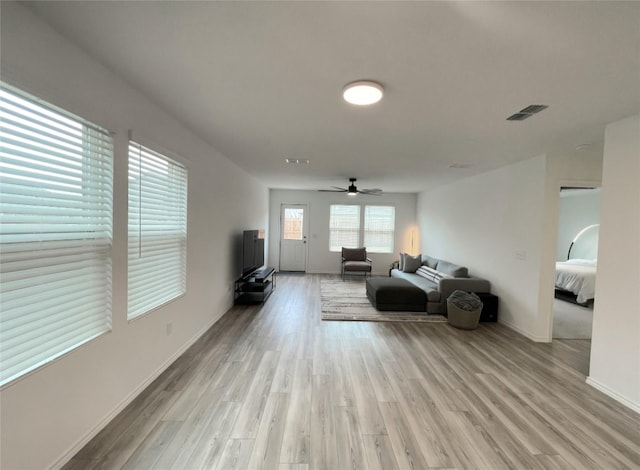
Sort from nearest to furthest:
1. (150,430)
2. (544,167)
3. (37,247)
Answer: (37,247) → (150,430) → (544,167)

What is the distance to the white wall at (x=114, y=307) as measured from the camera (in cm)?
132

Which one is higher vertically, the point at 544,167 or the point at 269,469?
the point at 544,167

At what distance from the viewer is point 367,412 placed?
2080 millimetres

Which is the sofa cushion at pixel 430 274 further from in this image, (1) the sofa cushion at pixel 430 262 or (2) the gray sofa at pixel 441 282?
(1) the sofa cushion at pixel 430 262

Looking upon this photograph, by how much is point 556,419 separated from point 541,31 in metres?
2.61

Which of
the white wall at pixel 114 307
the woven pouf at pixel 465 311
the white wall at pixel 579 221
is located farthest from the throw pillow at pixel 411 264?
the white wall at pixel 114 307

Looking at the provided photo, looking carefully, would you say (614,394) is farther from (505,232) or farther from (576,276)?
(576,276)

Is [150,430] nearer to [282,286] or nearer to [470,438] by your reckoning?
[470,438]

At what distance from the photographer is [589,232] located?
22.9ft

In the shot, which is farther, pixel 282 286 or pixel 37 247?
pixel 282 286

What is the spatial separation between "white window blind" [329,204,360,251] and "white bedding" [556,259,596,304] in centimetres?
460

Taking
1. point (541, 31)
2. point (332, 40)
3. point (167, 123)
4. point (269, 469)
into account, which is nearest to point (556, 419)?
point (269, 469)

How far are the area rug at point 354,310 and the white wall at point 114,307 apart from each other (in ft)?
Answer: 6.75

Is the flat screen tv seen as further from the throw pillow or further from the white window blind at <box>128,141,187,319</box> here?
the throw pillow
